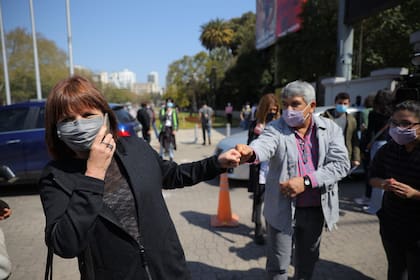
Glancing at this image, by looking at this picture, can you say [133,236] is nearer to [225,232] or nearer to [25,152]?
[225,232]

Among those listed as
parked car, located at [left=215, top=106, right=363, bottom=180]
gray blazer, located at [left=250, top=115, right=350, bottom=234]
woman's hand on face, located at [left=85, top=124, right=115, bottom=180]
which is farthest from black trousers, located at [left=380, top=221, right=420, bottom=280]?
parked car, located at [left=215, top=106, right=363, bottom=180]

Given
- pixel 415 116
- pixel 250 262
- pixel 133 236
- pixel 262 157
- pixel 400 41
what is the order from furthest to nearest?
pixel 400 41 → pixel 250 262 → pixel 415 116 → pixel 262 157 → pixel 133 236

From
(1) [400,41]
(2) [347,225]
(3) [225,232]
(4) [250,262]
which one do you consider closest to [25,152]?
(3) [225,232]

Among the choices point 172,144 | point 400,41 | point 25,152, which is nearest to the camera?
point 25,152

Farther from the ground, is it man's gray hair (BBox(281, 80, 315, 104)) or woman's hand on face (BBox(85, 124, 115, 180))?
man's gray hair (BBox(281, 80, 315, 104))

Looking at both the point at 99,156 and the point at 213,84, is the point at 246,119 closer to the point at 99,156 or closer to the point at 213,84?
the point at 99,156

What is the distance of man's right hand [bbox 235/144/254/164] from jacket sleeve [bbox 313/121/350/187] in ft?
2.11

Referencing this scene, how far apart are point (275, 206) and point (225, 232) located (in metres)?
2.23

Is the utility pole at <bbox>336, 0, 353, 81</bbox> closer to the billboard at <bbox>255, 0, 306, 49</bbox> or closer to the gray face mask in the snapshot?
the billboard at <bbox>255, 0, 306, 49</bbox>

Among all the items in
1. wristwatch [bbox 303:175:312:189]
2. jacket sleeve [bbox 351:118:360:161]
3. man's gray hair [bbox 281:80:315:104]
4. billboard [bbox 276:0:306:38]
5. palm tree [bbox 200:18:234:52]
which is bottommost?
jacket sleeve [bbox 351:118:360:161]

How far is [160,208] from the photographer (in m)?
1.52

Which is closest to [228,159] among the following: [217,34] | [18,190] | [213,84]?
[18,190]

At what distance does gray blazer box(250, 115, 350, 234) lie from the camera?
237cm

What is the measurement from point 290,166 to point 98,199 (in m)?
1.62
